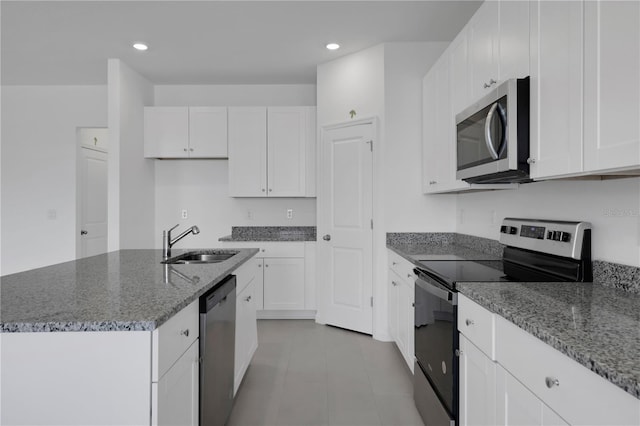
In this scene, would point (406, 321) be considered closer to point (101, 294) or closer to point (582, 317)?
point (582, 317)

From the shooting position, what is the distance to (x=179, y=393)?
50.8 inches

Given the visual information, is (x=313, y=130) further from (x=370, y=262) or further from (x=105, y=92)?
(x=105, y=92)

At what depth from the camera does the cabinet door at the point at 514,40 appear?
1574mm

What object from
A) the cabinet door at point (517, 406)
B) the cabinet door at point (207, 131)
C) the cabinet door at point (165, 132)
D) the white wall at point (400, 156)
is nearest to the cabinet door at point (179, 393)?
the cabinet door at point (517, 406)

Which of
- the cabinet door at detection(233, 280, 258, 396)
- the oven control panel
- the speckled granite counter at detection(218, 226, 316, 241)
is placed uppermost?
the oven control panel

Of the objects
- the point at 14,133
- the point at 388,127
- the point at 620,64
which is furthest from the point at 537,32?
the point at 14,133

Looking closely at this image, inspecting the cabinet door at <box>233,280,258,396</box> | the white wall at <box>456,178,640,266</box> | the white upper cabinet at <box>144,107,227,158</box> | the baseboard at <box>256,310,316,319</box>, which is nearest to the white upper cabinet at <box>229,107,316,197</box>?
the white upper cabinet at <box>144,107,227,158</box>

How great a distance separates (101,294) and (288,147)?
299 cm

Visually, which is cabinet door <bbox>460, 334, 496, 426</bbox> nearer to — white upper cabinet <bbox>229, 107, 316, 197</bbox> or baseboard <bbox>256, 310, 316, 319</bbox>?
baseboard <bbox>256, 310, 316, 319</bbox>

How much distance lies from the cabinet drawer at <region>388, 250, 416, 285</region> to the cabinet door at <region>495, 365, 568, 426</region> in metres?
1.13

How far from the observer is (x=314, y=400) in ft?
7.55

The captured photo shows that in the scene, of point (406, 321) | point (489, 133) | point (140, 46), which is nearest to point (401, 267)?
point (406, 321)

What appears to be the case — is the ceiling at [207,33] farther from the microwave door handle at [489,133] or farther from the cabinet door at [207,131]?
the microwave door handle at [489,133]

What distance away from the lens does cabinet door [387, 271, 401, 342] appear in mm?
2912
